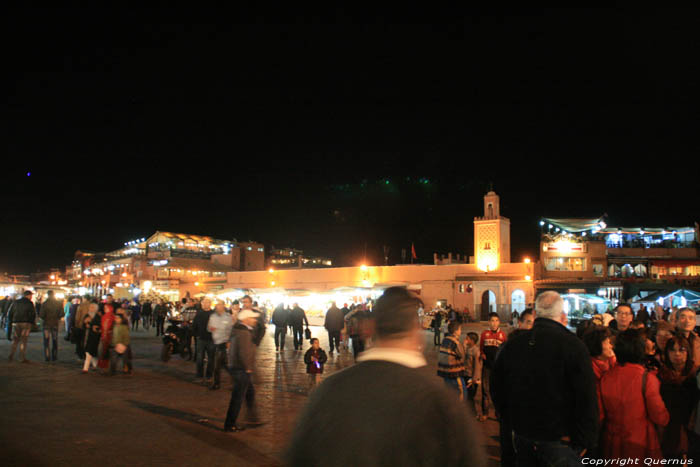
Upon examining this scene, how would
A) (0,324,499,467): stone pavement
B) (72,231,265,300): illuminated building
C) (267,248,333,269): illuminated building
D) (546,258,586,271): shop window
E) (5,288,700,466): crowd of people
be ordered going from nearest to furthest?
(5,288,700,466): crowd of people → (0,324,499,467): stone pavement → (546,258,586,271): shop window → (72,231,265,300): illuminated building → (267,248,333,269): illuminated building

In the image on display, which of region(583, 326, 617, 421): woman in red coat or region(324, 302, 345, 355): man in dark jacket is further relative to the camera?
region(324, 302, 345, 355): man in dark jacket

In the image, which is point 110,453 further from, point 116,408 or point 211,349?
point 211,349

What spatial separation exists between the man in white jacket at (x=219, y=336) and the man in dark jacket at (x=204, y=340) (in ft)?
1.83

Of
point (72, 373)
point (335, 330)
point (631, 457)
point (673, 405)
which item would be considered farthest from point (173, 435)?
point (335, 330)

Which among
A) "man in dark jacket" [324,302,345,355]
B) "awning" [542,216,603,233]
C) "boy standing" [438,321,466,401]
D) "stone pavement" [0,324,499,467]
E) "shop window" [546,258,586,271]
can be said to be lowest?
"stone pavement" [0,324,499,467]

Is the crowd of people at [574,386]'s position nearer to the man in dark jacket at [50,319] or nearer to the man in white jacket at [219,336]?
the man in white jacket at [219,336]

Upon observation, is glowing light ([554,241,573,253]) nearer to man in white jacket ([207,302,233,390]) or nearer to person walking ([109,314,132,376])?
man in white jacket ([207,302,233,390])

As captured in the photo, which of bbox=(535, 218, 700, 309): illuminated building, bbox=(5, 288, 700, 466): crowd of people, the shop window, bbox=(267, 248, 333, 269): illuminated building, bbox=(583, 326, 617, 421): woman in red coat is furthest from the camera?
bbox=(267, 248, 333, 269): illuminated building

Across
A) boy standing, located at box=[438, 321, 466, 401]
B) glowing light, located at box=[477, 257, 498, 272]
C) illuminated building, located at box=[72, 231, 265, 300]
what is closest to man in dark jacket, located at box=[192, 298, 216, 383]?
boy standing, located at box=[438, 321, 466, 401]

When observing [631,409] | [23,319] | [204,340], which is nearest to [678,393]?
[631,409]

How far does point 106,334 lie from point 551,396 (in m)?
9.56

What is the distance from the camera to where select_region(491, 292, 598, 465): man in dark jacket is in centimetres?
298

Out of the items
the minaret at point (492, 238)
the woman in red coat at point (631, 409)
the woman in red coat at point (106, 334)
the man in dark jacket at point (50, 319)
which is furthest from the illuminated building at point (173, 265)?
the woman in red coat at point (631, 409)

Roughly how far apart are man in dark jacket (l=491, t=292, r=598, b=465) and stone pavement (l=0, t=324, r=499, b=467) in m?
1.70
